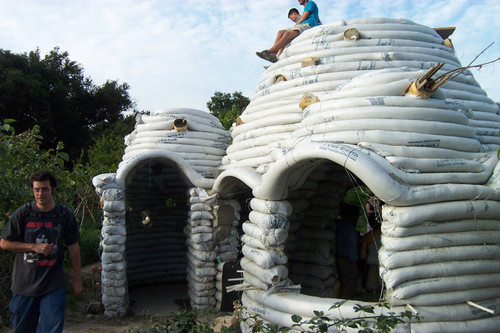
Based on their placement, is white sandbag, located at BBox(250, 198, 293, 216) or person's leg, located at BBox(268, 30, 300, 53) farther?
person's leg, located at BBox(268, 30, 300, 53)

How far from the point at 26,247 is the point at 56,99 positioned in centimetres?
1870

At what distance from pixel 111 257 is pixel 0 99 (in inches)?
609

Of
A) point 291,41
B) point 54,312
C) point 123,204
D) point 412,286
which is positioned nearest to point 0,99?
point 123,204

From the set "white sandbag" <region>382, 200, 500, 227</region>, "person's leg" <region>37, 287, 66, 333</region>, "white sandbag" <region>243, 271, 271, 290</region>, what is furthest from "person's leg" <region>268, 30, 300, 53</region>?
"person's leg" <region>37, 287, 66, 333</region>

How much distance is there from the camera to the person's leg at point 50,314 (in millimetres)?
3283

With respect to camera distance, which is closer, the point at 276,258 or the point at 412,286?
the point at 412,286

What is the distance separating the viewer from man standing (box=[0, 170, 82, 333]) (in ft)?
10.7

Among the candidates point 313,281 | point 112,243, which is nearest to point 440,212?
point 313,281

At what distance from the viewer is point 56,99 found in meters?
20.0

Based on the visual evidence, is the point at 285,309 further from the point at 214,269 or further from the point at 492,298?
the point at 214,269

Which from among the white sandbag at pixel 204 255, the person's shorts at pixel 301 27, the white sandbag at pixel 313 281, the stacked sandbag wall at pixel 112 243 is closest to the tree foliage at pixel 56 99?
the stacked sandbag wall at pixel 112 243

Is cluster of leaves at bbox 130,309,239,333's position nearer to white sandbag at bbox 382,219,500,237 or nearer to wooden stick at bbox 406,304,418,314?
wooden stick at bbox 406,304,418,314

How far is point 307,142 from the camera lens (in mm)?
3803

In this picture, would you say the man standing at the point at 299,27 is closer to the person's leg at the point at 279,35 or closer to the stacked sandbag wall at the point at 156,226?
the person's leg at the point at 279,35
